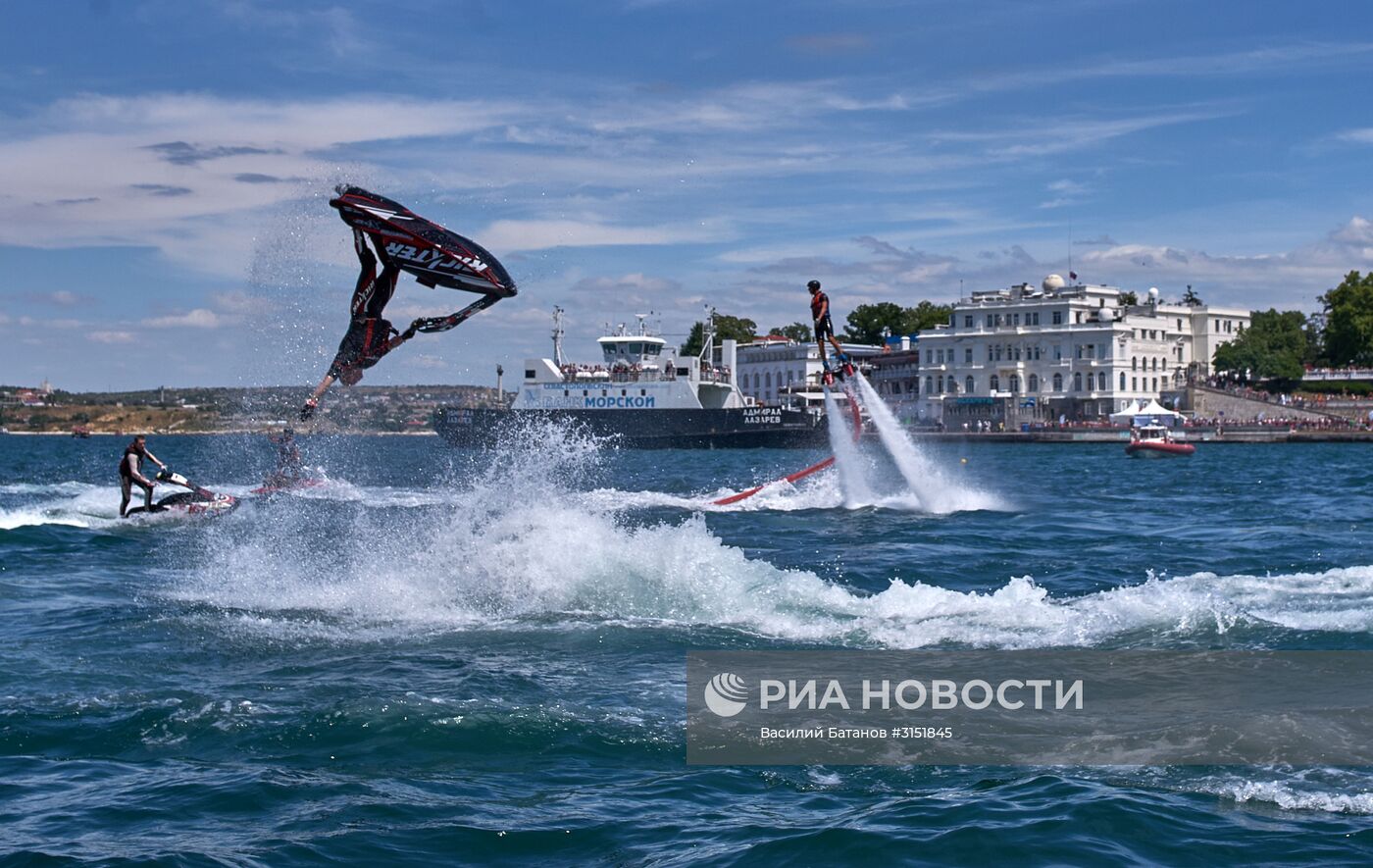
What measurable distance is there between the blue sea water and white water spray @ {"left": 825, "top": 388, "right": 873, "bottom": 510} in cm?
784

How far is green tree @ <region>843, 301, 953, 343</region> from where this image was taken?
151375 millimetres

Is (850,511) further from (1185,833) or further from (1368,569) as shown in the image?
(1185,833)

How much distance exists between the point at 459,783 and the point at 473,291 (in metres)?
6.06

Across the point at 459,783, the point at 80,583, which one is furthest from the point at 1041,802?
the point at 80,583

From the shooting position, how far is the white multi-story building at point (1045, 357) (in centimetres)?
11369

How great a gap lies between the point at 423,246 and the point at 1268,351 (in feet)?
391

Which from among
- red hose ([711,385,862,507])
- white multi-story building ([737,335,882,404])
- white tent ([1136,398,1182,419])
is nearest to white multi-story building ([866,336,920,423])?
white multi-story building ([737,335,882,404])

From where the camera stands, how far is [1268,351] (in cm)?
12019

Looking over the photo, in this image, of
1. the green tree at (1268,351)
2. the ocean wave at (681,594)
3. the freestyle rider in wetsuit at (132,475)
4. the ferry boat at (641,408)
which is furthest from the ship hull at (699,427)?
the ocean wave at (681,594)

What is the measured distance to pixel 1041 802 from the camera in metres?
8.95

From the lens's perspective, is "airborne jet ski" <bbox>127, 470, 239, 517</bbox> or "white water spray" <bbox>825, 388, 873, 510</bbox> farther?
"white water spray" <bbox>825, 388, 873, 510</bbox>

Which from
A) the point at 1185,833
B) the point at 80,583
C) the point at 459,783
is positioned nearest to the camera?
the point at 1185,833

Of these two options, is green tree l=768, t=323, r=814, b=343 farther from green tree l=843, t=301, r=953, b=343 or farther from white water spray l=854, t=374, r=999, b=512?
white water spray l=854, t=374, r=999, b=512

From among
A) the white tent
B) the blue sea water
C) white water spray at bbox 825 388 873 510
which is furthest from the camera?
the white tent
